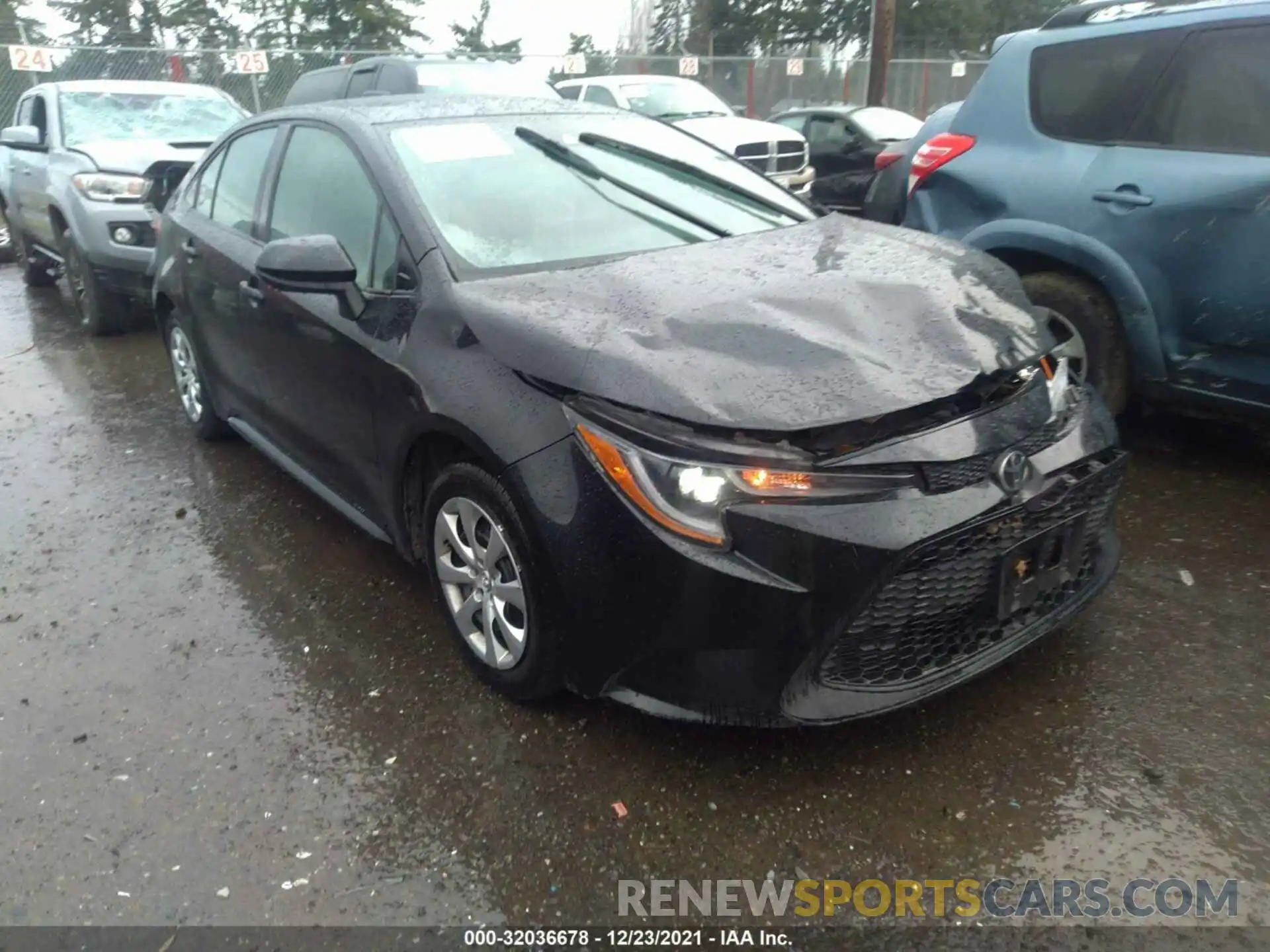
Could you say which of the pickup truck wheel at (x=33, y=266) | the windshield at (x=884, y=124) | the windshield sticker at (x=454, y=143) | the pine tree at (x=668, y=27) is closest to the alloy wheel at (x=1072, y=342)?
the windshield sticker at (x=454, y=143)

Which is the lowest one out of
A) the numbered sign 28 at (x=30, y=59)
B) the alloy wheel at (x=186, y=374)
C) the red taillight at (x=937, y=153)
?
the alloy wheel at (x=186, y=374)

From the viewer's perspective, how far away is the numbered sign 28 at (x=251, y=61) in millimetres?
16266

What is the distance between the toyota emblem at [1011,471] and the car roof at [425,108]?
231 cm

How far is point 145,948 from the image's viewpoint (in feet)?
7.07

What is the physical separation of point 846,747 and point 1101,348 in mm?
2367

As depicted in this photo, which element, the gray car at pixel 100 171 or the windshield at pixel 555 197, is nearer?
the windshield at pixel 555 197

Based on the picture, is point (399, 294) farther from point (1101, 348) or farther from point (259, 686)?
point (1101, 348)

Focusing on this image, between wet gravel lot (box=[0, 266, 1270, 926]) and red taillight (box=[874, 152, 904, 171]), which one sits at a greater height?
red taillight (box=[874, 152, 904, 171])

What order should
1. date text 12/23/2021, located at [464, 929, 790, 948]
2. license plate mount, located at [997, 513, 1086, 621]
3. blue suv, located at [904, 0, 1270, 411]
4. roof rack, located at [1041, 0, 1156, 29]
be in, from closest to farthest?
date text 12/23/2021, located at [464, 929, 790, 948], license plate mount, located at [997, 513, 1086, 621], blue suv, located at [904, 0, 1270, 411], roof rack, located at [1041, 0, 1156, 29]

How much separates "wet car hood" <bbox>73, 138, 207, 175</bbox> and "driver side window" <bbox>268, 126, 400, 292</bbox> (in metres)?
4.02

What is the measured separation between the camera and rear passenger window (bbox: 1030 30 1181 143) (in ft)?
13.0

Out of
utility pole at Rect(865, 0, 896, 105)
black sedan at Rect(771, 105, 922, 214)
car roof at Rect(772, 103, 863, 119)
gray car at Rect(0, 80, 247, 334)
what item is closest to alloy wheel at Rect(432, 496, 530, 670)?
gray car at Rect(0, 80, 247, 334)

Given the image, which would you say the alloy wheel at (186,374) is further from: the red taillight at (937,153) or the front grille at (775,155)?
the front grille at (775,155)

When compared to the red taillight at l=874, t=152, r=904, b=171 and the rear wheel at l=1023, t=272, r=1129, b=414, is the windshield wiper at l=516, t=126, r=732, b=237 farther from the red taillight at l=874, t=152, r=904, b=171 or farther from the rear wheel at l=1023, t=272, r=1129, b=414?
the red taillight at l=874, t=152, r=904, b=171
